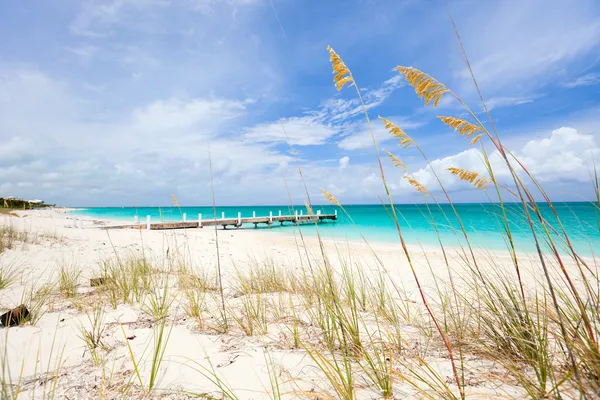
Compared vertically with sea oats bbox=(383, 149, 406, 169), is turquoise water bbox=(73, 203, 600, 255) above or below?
below

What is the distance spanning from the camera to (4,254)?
6164 millimetres

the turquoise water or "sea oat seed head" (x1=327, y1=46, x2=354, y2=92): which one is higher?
"sea oat seed head" (x1=327, y1=46, x2=354, y2=92)

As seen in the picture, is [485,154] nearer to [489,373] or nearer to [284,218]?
[489,373]

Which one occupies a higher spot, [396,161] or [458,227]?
[396,161]

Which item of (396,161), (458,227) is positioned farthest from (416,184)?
(458,227)

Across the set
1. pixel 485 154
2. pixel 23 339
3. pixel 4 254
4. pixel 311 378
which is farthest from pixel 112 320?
pixel 4 254

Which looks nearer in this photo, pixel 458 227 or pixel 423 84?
pixel 423 84

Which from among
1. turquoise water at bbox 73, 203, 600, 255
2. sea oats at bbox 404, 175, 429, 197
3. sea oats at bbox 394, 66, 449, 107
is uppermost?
sea oats at bbox 394, 66, 449, 107

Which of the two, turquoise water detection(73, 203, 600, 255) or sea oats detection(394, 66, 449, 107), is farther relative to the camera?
turquoise water detection(73, 203, 600, 255)

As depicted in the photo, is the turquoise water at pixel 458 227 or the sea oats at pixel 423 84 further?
the turquoise water at pixel 458 227

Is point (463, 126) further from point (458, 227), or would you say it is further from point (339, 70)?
point (458, 227)

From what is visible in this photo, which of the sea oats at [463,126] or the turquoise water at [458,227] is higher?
the sea oats at [463,126]

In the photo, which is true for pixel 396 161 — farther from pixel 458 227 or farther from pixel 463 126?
pixel 458 227

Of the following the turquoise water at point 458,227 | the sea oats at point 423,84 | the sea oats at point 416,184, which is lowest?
the turquoise water at point 458,227
